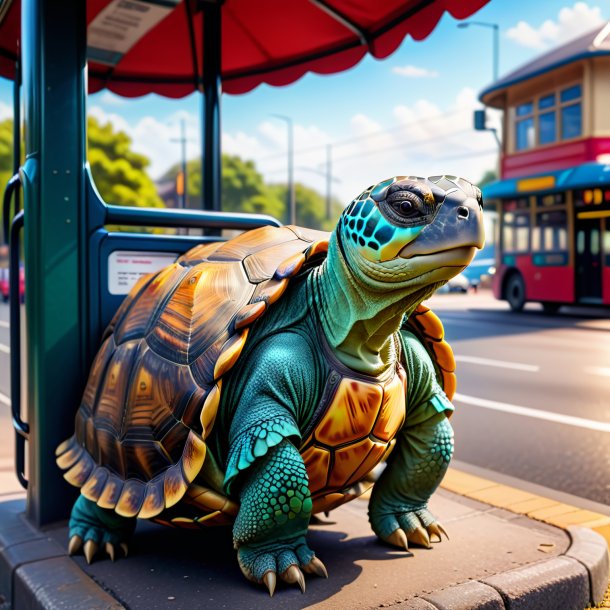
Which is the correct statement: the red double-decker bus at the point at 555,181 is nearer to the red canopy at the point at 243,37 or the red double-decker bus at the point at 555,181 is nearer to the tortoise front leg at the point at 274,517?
the red canopy at the point at 243,37

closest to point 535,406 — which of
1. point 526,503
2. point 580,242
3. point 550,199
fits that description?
point 526,503

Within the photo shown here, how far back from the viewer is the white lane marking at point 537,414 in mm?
5914

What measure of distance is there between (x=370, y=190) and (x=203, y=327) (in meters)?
0.75

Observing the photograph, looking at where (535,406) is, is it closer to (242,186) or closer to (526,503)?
(526,503)

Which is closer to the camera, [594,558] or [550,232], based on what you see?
[594,558]

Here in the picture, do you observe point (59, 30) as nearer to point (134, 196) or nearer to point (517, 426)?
point (517, 426)

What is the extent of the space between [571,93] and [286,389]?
2013cm

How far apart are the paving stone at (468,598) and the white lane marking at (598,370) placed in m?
6.76

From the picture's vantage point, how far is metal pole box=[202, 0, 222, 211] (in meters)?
4.18

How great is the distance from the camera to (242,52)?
4.89 m

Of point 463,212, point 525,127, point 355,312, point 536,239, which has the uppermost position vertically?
point 525,127

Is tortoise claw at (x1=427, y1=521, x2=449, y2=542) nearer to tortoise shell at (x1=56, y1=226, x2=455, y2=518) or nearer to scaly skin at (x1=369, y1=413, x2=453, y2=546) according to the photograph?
scaly skin at (x1=369, y1=413, x2=453, y2=546)

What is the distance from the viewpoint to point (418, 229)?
1.92 metres

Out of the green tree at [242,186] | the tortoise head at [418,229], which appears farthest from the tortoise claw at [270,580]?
the green tree at [242,186]
